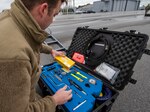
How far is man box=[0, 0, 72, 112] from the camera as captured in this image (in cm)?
71

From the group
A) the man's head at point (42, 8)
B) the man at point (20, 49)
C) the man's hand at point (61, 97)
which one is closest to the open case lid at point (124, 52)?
the man's hand at point (61, 97)

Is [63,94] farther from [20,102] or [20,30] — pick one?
[20,30]

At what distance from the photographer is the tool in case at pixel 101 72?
1.37 metres

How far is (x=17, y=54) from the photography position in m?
Result: 0.71

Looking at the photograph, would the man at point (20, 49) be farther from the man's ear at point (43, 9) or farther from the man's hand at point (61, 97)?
the man's hand at point (61, 97)

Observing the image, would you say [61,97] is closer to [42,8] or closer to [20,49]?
[20,49]

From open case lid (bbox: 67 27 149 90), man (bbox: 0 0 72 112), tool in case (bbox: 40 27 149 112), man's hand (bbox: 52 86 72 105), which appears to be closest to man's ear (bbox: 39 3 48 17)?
man (bbox: 0 0 72 112)

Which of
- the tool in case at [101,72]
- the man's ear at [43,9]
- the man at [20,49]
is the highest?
the man's ear at [43,9]

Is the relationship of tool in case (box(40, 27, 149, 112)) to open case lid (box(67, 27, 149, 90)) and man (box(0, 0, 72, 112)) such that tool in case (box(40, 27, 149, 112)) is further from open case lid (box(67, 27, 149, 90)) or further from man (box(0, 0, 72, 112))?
man (box(0, 0, 72, 112))

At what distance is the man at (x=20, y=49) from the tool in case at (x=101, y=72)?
1.62 feet

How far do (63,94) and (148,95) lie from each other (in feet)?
4.85

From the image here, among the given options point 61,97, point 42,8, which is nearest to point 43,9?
point 42,8

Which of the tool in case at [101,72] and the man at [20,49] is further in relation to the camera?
the tool in case at [101,72]

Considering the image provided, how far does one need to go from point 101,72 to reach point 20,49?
4.07 ft
